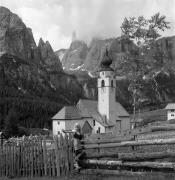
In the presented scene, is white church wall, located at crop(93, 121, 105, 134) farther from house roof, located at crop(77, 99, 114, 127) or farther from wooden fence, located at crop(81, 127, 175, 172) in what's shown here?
wooden fence, located at crop(81, 127, 175, 172)

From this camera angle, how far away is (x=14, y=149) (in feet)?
66.0

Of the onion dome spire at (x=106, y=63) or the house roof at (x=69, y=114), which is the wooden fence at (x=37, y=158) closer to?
the house roof at (x=69, y=114)

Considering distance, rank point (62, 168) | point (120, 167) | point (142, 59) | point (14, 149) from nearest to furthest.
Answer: point (120, 167) < point (62, 168) < point (14, 149) < point (142, 59)

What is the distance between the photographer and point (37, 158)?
1839cm

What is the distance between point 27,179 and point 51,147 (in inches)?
70.7

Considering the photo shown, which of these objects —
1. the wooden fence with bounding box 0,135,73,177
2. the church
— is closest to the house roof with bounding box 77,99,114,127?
the church

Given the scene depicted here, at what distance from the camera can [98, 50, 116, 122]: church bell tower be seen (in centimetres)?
10050

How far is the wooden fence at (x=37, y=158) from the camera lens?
55.7 ft

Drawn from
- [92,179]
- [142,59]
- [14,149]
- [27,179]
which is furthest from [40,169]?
[142,59]

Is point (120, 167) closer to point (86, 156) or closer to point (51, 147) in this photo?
point (86, 156)

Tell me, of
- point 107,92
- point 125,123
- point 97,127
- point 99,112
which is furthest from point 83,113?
point 125,123

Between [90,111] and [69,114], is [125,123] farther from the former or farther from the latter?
[69,114]

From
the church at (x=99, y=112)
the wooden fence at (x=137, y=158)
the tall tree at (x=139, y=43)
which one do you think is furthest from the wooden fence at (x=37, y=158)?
the church at (x=99, y=112)

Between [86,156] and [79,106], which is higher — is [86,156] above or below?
below
